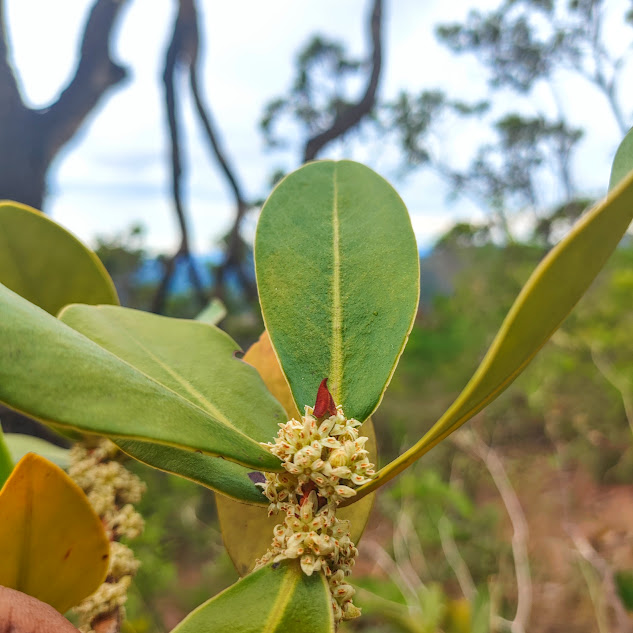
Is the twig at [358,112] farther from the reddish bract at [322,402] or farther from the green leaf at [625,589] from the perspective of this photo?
the reddish bract at [322,402]

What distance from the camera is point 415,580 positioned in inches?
82.9

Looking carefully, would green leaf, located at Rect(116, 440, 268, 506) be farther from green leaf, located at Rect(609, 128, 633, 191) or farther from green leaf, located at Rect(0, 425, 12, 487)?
green leaf, located at Rect(609, 128, 633, 191)

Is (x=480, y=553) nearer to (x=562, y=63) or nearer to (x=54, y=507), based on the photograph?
(x=54, y=507)

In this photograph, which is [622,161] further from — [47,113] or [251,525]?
[47,113]

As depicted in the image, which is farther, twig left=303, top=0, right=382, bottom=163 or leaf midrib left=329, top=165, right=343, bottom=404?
twig left=303, top=0, right=382, bottom=163

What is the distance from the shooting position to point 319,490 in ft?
0.81

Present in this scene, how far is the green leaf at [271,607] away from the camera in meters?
0.23

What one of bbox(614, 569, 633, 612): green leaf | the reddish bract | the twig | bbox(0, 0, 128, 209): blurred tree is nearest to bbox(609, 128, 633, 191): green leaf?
the reddish bract

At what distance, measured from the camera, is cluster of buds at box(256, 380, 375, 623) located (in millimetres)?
238

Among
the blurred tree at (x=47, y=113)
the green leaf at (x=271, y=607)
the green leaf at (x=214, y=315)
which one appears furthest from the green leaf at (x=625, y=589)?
the blurred tree at (x=47, y=113)

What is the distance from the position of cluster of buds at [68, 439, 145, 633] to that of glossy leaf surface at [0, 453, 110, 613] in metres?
0.03

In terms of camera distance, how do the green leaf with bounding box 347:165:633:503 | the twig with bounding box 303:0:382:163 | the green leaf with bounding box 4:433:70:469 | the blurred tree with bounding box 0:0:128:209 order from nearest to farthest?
the green leaf with bounding box 347:165:633:503 < the green leaf with bounding box 4:433:70:469 < the blurred tree with bounding box 0:0:128:209 < the twig with bounding box 303:0:382:163

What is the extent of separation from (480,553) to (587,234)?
9.51ft

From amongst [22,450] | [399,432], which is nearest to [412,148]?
[399,432]
